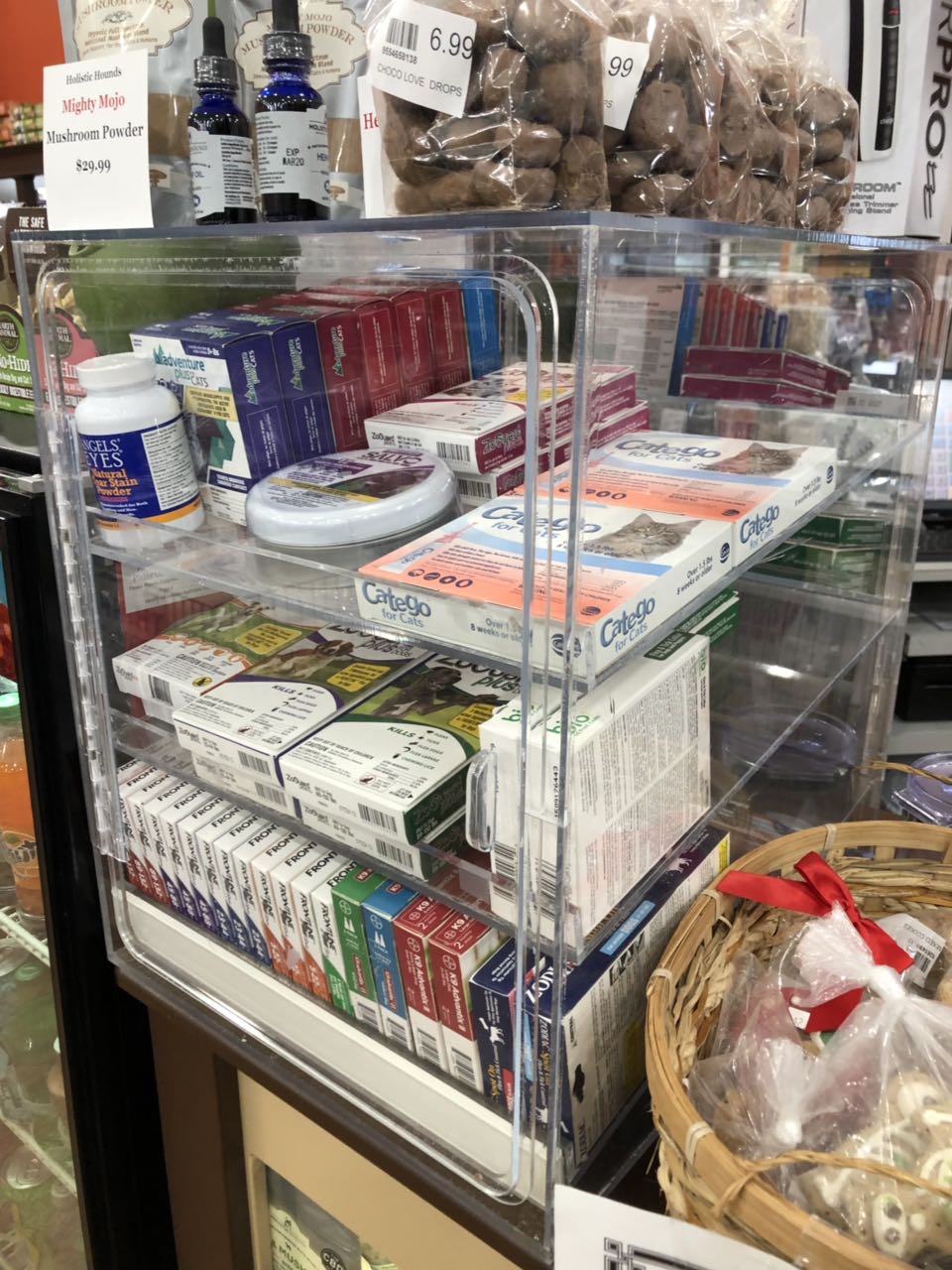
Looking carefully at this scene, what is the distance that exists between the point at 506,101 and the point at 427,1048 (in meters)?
0.88

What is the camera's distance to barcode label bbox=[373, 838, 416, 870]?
0.93m

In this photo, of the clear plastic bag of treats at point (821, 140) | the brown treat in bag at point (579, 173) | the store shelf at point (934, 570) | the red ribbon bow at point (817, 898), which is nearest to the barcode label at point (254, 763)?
the red ribbon bow at point (817, 898)

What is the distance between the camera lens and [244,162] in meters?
0.97

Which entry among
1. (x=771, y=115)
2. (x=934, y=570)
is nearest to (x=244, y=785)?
(x=771, y=115)

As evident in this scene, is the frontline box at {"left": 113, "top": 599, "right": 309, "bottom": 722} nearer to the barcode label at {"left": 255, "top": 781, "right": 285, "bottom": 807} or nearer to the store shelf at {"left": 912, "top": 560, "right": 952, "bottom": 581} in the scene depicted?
the barcode label at {"left": 255, "top": 781, "right": 285, "bottom": 807}

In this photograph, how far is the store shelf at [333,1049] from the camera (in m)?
0.92

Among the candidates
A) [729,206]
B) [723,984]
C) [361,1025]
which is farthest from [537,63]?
[361,1025]

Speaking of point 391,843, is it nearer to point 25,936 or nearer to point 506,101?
point 506,101

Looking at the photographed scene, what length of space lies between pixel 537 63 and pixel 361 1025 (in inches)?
37.1

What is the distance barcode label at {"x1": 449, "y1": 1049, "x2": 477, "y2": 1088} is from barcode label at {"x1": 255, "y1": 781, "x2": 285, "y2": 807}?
1.04 ft

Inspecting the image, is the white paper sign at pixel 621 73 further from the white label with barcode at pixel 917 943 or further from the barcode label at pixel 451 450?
the white label with barcode at pixel 917 943

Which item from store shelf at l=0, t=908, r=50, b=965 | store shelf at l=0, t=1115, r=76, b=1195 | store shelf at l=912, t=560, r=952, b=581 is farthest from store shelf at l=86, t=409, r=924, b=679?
store shelf at l=912, t=560, r=952, b=581

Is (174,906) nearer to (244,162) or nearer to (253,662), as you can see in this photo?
(253,662)

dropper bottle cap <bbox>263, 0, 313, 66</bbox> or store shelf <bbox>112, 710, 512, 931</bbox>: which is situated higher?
dropper bottle cap <bbox>263, 0, 313, 66</bbox>
